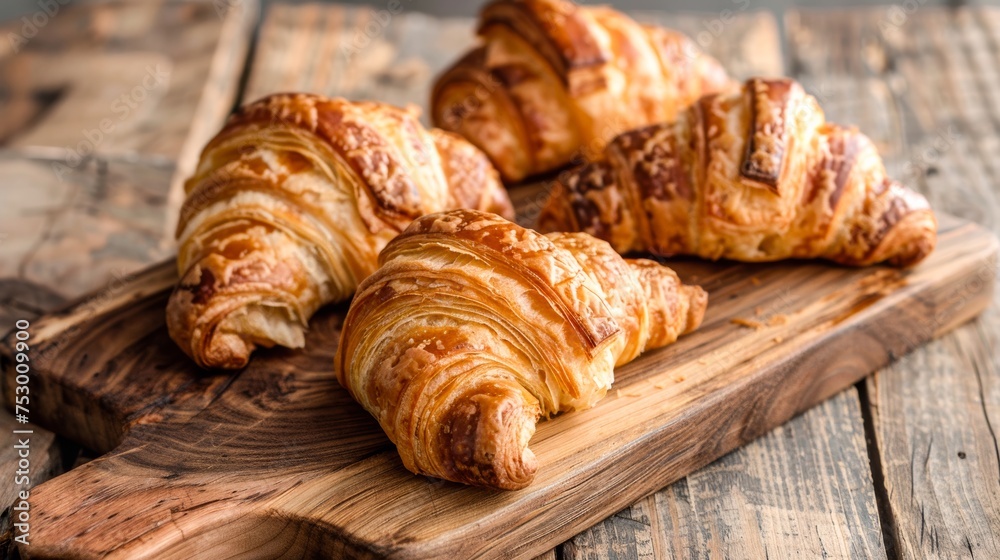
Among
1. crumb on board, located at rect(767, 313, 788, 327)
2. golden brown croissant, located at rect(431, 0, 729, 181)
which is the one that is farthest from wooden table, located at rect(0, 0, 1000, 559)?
golden brown croissant, located at rect(431, 0, 729, 181)

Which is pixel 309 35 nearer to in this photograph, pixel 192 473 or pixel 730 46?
pixel 730 46

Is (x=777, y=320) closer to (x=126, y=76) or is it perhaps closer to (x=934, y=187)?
(x=934, y=187)

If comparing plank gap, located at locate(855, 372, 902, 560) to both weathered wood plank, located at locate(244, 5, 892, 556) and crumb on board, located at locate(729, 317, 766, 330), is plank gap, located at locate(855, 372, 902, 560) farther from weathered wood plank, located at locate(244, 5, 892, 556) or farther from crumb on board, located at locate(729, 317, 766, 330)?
weathered wood plank, located at locate(244, 5, 892, 556)

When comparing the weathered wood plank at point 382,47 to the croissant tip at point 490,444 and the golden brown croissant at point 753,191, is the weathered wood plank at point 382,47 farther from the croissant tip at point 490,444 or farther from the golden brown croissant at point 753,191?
the croissant tip at point 490,444

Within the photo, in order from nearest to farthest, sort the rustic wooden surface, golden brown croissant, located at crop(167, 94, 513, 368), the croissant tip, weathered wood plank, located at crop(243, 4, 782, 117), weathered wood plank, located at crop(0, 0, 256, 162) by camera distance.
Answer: the croissant tip < golden brown croissant, located at crop(167, 94, 513, 368) < the rustic wooden surface < weathered wood plank, located at crop(0, 0, 256, 162) < weathered wood plank, located at crop(243, 4, 782, 117)

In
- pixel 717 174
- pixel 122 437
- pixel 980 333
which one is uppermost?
pixel 717 174

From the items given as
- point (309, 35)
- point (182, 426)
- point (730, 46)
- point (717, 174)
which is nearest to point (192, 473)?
point (182, 426)
